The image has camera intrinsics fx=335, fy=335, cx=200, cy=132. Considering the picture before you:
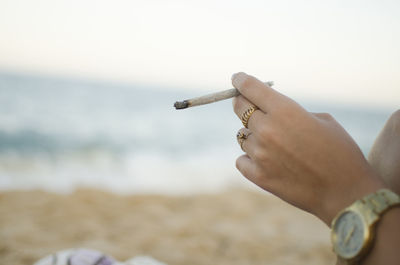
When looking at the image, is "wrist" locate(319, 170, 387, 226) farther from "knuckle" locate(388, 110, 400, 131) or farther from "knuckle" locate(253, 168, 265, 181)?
"knuckle" locate(388, 110, 400, 131)

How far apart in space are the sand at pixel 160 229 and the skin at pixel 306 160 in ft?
5.04

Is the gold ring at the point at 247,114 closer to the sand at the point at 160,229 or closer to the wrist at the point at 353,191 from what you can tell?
the wrist at the point at 353,191

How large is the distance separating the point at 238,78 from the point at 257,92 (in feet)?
0.35

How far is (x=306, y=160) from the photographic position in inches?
32.4

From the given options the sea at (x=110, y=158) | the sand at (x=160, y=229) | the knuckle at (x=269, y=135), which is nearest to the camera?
the knuckle at (x=269, y=135)

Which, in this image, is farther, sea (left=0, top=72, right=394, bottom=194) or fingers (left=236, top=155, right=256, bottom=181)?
sea (left=0, top=72, right=394, bottom=194)

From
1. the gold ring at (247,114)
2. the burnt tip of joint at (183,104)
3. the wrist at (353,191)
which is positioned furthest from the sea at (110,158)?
the wrist at (353,191)

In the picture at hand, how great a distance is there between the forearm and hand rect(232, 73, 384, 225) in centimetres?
7

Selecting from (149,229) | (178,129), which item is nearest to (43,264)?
(149,229)

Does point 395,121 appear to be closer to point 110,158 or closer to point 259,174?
point 259,174

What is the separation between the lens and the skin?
30.8 inches

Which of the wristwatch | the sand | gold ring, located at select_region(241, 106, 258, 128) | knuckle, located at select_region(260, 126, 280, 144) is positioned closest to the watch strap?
the wristwatch

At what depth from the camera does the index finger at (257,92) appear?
0.88m

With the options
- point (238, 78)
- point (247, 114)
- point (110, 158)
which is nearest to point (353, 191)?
point (247, 114)
